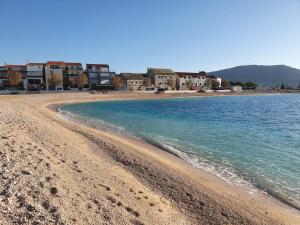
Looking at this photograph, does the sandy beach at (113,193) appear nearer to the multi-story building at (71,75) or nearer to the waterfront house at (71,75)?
the waterfront house at (71,75)

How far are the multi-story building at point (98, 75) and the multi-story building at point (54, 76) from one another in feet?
41.1

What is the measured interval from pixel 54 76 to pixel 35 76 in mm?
8310

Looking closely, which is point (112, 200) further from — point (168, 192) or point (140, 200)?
point (168, 192)

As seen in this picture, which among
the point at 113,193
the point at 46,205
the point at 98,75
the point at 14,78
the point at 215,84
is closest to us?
the point at 46,205

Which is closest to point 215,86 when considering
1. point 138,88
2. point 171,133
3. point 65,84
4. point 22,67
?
point 138,88

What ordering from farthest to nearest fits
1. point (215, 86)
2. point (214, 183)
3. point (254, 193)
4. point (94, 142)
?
point (215, 86) < point (94, 142) < point (214, 183) < point (254, 193)

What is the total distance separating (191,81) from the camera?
162 m

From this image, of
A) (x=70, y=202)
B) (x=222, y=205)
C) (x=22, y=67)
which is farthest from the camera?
(x=22, y=67)

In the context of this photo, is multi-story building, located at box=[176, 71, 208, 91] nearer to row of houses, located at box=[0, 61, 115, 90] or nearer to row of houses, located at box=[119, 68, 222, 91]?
row of houses, located at box=[119, 68, 222, 91]

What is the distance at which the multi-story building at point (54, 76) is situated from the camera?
112394 millimetres

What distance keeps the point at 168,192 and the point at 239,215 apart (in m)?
2.44

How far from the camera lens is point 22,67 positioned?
114625 mm

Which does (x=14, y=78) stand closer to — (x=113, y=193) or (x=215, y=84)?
(x=215, y=84)

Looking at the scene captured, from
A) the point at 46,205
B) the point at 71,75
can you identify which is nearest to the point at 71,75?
the point at 71,75
